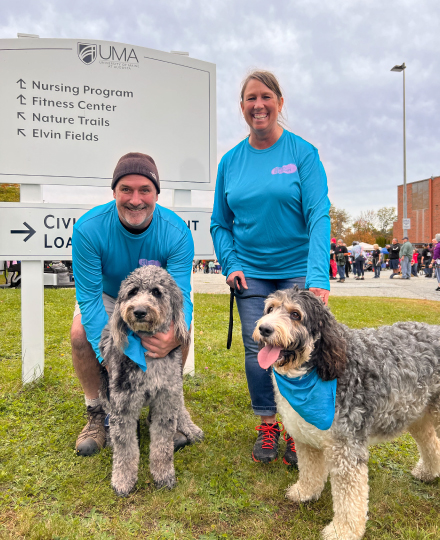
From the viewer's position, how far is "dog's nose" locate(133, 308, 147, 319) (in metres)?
2.80

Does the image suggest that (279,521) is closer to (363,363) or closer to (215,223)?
(363,363)

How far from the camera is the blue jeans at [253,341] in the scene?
3.40 metres

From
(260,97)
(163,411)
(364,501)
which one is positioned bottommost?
(364,501)

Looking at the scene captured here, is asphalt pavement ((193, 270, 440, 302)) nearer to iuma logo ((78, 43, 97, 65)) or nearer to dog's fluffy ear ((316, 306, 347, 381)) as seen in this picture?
iuma logo ((78, 43, 97, 65))

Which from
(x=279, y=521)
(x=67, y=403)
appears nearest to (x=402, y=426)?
(x=279, y=521)

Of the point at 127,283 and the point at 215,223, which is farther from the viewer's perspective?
the point at 215,223

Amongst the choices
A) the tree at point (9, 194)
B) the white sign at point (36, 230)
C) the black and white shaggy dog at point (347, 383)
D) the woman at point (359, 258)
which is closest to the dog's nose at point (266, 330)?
the black and white shaggy dog at point (347, 383)

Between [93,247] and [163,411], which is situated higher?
[93,247]

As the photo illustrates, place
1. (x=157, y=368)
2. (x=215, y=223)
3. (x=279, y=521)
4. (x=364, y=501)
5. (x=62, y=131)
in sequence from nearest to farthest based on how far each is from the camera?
(x=364, y=501)
(x=279, y=521)
(x=157, y=368)
(x=215, y=223)
(x=62, y=131)

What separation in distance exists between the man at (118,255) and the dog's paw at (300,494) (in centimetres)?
109

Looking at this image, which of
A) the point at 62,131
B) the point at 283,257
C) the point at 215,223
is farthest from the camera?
the point at 62,131

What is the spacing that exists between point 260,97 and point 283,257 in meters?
1.30

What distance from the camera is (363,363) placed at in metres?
2.58

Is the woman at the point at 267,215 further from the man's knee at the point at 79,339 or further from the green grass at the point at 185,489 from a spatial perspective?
the man's knee at the point at 79,339
